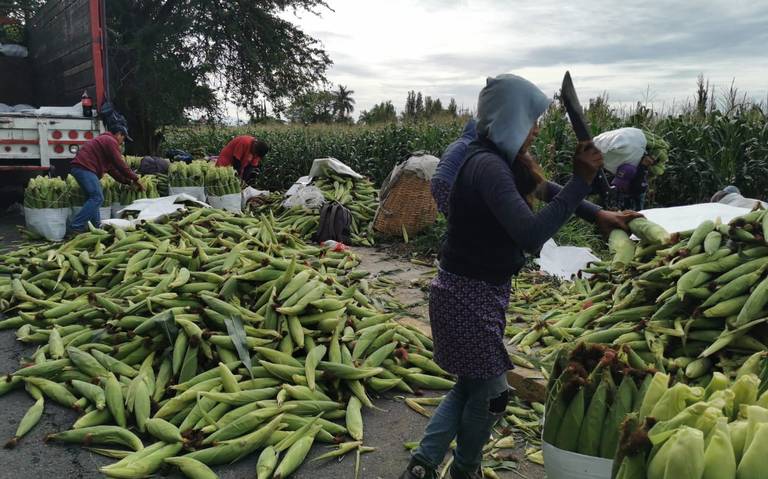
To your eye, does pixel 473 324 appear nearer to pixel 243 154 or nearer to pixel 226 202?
→ pixel 226 202

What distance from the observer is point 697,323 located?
10.00ft

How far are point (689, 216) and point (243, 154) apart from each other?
27.3 feet

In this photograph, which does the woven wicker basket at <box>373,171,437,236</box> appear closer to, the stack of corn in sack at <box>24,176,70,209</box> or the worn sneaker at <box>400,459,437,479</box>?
the stack of corn in sack at <box>24,176,70,209</box>

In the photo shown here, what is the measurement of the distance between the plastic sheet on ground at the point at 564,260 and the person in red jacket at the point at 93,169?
591 centimetres

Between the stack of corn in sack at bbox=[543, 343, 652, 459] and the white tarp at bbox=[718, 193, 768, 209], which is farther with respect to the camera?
the white tarp at bbox=[718, 193, 768, 209]

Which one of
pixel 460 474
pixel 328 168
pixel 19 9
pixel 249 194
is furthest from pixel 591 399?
pixel 19 9

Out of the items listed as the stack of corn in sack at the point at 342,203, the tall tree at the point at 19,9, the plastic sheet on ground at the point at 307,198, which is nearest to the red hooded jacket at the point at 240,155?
the stack of corn in sack at the point at 342,203

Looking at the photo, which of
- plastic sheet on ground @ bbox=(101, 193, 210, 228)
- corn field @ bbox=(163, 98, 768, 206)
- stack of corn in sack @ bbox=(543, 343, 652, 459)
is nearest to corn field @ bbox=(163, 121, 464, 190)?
corn field @ bbox=(163, 98, 768, 206)

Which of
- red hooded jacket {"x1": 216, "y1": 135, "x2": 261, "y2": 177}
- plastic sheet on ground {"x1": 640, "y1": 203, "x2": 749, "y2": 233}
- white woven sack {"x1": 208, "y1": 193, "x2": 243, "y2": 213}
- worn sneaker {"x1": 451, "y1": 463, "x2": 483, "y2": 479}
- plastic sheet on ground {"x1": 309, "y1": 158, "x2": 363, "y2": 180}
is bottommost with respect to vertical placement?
worn sneaker {"x1": 451, "y1": 463, "x2": 483, "y2": 479}

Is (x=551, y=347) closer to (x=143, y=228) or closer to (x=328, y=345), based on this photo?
(x=328, y=345)

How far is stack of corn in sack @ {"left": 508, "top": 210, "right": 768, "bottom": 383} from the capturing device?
9.32ft

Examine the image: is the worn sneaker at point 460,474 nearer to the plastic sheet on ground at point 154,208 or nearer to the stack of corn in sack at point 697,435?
the stack of corn in sack at point 697,435

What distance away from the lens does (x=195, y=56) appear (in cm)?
1523

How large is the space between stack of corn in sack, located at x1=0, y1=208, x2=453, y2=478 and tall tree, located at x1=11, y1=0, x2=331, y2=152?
1011 cm
